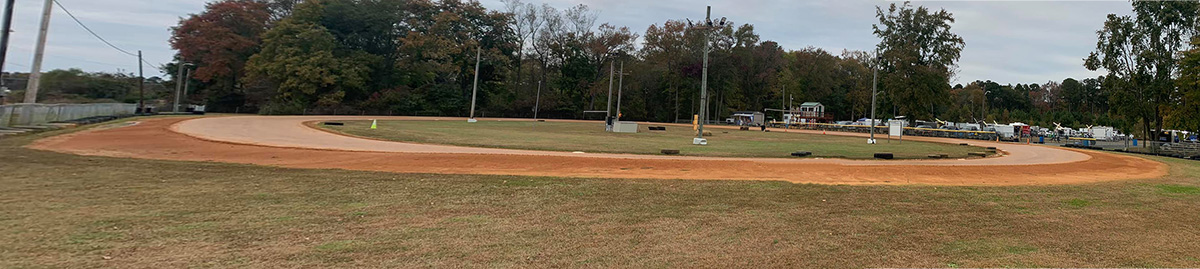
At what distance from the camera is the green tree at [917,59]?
60.3m

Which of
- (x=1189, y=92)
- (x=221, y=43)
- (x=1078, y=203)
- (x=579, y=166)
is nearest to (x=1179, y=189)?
(x=1078, y=203)

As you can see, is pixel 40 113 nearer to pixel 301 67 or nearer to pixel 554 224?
pixel 301 67

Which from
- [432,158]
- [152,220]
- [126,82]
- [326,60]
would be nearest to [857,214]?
[152,220]

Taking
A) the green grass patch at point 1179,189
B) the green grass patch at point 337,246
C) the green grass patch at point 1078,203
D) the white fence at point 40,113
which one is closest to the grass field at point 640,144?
the green grass patch at point 1179,189

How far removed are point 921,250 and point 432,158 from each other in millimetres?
13076

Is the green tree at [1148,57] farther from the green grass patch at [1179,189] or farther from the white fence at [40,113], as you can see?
the white fence at [40,113]

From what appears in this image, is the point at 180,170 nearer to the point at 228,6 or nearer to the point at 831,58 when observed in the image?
the point at 228,6

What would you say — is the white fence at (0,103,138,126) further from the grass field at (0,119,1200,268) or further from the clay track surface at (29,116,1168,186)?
the grass field at (0,119,1200,268)

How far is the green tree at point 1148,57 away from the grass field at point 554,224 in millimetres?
39706

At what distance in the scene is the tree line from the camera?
6034cm

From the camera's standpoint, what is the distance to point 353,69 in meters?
63.3

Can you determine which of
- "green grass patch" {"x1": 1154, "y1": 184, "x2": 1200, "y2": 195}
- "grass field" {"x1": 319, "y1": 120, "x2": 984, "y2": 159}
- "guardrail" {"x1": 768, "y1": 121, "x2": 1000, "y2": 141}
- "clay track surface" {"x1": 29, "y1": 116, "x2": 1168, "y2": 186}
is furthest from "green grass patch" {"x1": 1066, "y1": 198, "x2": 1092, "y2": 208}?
"guardrail" {"x1": 768, "y1": 121, "x2": 1000, "y2": 141}

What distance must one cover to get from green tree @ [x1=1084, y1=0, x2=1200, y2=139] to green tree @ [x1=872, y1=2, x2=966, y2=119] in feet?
64.2

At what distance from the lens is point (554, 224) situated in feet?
22.2
